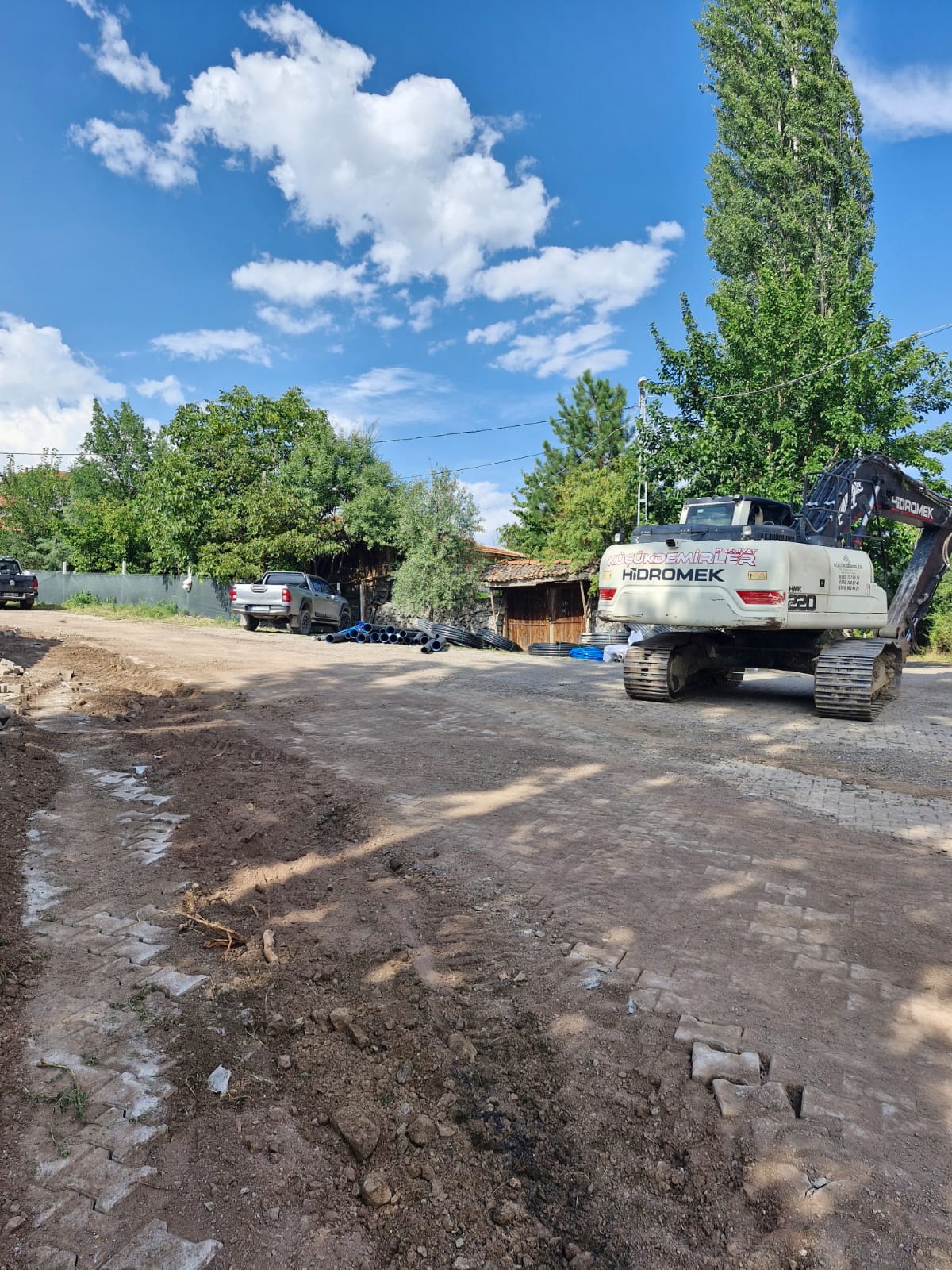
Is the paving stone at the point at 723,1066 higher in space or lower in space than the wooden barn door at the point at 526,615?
lower

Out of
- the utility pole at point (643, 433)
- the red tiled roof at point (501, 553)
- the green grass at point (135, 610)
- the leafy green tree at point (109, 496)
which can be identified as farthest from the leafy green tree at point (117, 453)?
the utility pole at point (643, 433)

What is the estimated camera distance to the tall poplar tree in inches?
752

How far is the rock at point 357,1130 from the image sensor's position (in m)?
2.12

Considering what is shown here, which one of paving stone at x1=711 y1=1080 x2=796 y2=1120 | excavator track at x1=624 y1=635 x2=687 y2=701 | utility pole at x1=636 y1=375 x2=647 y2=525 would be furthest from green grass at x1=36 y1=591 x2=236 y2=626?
paving stone at x1=711 y1=1080 x2=796 y2=1120

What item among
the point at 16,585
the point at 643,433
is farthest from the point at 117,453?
the point at 643,433

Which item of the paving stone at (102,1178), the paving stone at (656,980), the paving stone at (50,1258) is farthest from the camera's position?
the paving stone at (656,980)

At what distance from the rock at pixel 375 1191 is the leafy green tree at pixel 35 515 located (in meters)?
46.0

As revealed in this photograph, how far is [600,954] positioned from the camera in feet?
10.4

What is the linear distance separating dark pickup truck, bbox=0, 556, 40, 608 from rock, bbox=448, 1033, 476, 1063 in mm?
31157

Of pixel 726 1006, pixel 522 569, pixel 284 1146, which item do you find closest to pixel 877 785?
pixel 726 1006

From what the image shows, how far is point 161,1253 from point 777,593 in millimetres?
8472

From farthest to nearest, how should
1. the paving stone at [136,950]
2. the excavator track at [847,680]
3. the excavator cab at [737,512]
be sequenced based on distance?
the excavator cab at [737,512] → the excavator track at [847,680] → the paving stone at [136,950]

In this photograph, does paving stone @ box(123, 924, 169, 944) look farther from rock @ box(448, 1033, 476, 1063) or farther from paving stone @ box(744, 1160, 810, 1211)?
paving stone @ box(744, 1160, 810, 1211)

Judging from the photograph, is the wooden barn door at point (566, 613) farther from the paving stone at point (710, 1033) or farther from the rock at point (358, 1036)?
the rock at point (358, 1036)
